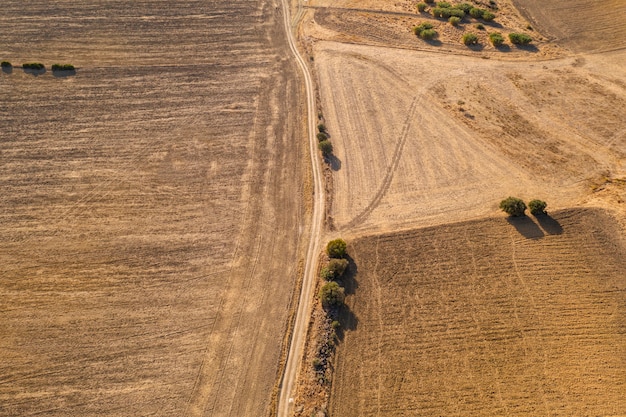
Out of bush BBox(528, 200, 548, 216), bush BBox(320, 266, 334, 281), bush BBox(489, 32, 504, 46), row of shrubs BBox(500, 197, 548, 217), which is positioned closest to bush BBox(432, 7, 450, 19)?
bush BBox(489, 32, 504, 46)

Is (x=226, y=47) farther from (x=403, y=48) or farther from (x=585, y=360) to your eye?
(x=585, y=360)

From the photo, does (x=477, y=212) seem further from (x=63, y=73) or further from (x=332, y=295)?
(x=63, y=73)

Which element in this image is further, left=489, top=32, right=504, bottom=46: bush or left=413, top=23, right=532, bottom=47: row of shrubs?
left=413, top=23, right=532, bottom=47: row of shrubs

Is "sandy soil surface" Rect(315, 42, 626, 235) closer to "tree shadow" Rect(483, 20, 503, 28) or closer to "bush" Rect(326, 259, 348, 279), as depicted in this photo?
"bush" Rect(326, 259, 348, 279)

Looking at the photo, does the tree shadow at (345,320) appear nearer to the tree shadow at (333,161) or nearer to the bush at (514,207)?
the tree shadow at (333,161)

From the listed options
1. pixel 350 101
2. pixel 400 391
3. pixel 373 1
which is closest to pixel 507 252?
pixel 400 391

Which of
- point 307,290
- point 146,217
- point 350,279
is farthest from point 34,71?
point 350,279

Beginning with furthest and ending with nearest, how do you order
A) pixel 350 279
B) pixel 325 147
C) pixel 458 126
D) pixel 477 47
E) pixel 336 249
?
pixel 477 47 → pixel 458 126 → pixel 325 147 → pixel 336 249 → pixel 350 279
